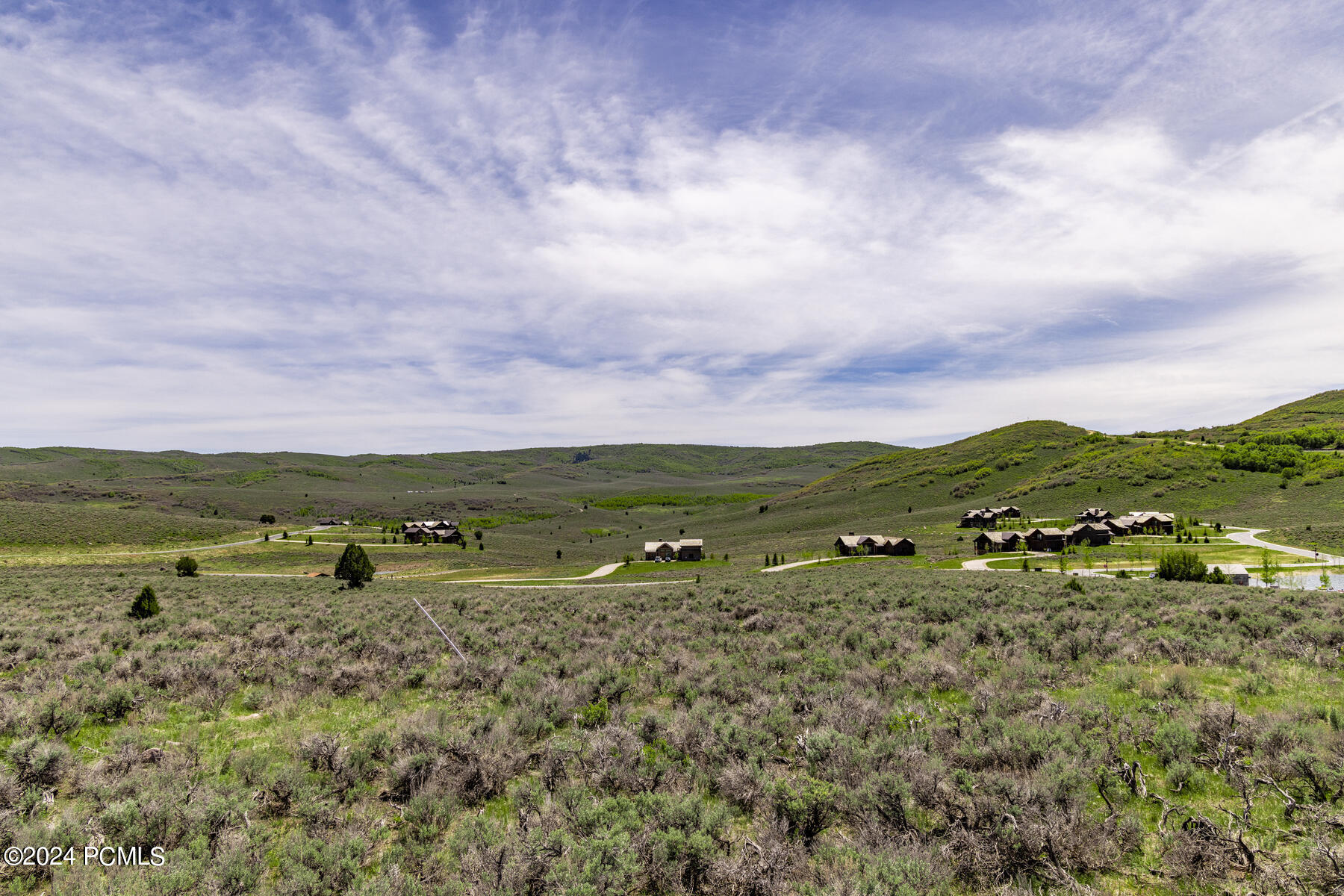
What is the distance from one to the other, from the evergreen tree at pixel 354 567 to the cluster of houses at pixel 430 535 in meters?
55.5

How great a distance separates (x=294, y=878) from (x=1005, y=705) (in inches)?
396

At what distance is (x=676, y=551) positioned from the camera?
254 ft

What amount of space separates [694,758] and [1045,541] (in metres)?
77.8

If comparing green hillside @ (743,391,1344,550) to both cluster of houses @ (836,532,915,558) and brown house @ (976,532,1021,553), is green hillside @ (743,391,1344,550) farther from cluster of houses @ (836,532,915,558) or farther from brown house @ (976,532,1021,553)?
cluster of houses @ (836,532,915,558)

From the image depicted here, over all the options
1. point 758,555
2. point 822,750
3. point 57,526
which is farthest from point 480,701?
point 57,526

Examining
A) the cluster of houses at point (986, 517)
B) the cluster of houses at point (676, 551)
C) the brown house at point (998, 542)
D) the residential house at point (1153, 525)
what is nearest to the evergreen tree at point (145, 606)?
the cluster of houses at point (676, 551)

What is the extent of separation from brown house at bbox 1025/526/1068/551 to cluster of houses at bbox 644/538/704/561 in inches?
1684

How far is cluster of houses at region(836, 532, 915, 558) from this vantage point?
2719 inches

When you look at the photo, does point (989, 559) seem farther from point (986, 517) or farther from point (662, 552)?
point (662, 552)

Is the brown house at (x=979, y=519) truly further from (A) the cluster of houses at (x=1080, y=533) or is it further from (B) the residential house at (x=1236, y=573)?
(B) the residential house at (x=1236, y=573)

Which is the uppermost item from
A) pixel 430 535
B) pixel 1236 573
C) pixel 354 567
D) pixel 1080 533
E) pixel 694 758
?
pixel 694 758

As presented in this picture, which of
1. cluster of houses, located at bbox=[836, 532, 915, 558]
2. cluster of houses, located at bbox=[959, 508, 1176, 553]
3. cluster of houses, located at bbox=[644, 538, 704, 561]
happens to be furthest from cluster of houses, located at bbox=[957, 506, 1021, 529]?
cluster of houses, located at bbox=[644, 538, 704, 561]

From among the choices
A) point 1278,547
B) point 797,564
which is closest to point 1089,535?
point 1278,547

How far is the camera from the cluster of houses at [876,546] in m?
69.1
